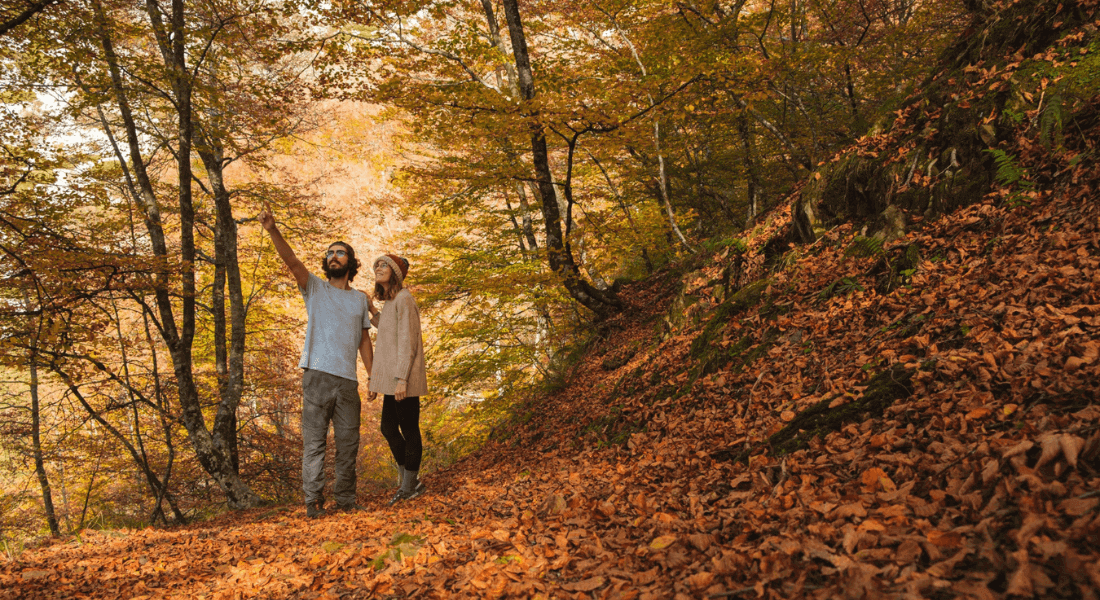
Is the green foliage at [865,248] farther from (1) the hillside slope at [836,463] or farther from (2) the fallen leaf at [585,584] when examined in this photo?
(2) the fallen leaf at [585,584]

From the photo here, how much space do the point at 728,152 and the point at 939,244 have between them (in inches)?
237

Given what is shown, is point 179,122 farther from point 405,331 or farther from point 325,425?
point 325,425

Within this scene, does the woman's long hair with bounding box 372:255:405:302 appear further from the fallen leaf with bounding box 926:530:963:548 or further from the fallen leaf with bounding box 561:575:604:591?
the fallen leaf with bounding box 926:530:963:548

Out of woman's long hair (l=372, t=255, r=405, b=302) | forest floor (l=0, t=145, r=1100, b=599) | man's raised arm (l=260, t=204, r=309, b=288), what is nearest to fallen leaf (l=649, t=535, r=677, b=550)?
forest floor (l=0, t=145, r=1100, b=599)

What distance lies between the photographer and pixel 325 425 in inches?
179

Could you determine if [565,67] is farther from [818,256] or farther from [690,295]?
[818,256]

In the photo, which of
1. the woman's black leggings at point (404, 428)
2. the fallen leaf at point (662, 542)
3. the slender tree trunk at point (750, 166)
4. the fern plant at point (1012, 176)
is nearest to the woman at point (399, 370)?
the woman's black leggings at point (404, 428)

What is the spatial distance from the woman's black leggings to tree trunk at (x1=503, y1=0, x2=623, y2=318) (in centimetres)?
369

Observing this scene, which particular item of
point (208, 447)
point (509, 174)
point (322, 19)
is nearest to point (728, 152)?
point (509, 174)

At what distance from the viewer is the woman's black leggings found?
4.77 metres

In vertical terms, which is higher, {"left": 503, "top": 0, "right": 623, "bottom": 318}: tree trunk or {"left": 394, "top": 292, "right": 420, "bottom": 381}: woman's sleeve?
{"left": 503, "top": 0, "right": 623, "bottom": 318}: tree trunk

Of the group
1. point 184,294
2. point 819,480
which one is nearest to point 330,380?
point 184,294

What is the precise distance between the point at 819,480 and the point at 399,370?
338 centimetres

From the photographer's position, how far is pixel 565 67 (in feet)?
33.5
